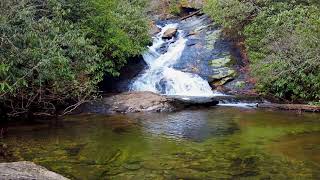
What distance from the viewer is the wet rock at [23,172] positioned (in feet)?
20.7

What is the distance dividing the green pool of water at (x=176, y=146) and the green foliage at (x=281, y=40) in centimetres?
297

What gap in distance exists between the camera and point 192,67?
24219 millimetres

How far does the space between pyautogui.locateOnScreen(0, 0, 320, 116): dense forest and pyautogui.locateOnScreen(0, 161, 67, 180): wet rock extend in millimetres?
4639

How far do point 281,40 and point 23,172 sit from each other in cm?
1536

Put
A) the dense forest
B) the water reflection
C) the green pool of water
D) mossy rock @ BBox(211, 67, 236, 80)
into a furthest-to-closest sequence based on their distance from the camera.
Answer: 1. mossy rock @ BBox(211, 67, 236, 80)
2. the water reflection
3. the dense forest
4. the green pool of water

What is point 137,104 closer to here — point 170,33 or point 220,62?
point 220,62

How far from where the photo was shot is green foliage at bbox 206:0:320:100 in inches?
735

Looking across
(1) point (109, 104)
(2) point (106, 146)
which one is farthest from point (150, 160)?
(1) point (109, 104)

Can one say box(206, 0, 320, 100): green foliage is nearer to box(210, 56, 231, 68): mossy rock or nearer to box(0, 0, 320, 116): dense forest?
box(0, 0, 320, 116): dense forest

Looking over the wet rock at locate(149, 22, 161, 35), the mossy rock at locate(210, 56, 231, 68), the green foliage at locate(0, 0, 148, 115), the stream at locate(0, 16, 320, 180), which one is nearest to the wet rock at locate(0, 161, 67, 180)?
the stream at locate(0, 16, 320, 180)

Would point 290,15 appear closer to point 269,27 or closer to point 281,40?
point 269,27

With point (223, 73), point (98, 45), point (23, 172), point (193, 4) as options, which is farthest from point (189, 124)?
point (193, 4)

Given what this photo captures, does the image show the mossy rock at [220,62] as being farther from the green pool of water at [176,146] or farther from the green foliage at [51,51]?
the green pool of water at [176,146]

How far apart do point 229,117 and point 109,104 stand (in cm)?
491
